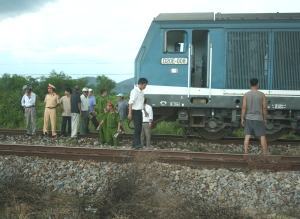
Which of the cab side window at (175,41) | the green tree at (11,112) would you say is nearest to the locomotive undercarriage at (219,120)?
the cab side window at (175,41)

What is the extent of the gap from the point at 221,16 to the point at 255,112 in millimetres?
3920

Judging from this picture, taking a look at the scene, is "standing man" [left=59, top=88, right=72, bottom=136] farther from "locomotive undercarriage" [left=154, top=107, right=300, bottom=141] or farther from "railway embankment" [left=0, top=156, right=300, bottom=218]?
"railway embankment" [left=0, top=156, right=300, bottom=218]

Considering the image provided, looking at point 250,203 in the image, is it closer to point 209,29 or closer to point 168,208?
point 168,208

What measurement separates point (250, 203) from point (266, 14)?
758 centimetres

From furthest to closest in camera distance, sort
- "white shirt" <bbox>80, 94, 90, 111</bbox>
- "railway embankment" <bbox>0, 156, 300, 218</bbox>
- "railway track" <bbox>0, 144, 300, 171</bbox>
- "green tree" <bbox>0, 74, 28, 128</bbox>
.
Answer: "green tree" <bbox>0, 74, 28, 128</bbox>
"white shirt" <bbox>80, 94, 90, 111</bbox>
"railway track" <bbox>0, 144, 300, 171</bbox>
"railway embankment" <bbox>0, 156, 300, 218</bbox>

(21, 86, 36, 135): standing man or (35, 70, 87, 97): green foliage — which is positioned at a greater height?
(35, 70, 87, 97): green foliage

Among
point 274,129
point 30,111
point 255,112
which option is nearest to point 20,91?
point 30,111

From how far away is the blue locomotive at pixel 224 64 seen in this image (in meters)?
13.2

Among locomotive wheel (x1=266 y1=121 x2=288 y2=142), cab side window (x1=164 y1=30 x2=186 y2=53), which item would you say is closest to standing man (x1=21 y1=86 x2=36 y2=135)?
cab side window (x1=164 y1=30 x2=186 y2=53)

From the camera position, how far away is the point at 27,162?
9766mm

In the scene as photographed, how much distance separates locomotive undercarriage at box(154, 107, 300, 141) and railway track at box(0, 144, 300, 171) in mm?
3731

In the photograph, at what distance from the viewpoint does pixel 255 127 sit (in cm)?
1048

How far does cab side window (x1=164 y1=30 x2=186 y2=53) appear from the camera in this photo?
1342 centimetres

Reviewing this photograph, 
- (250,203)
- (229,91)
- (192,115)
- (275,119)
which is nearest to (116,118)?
(192,115)
